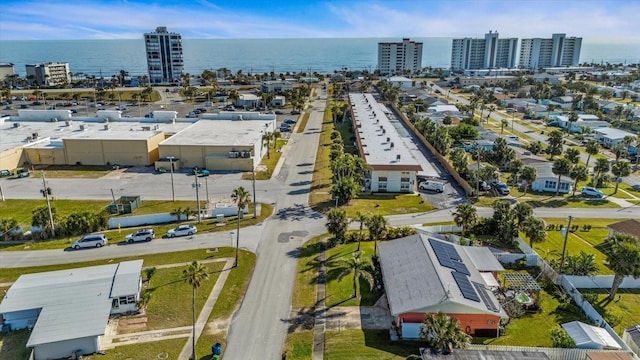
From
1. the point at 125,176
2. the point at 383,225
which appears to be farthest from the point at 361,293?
the point at 125,176

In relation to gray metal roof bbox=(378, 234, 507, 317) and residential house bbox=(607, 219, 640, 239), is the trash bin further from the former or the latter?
residential house bbox=(607, 219, 640, 239)

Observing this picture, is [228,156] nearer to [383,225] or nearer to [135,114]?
[383,225]

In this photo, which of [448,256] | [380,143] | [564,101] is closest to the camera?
[448,256]

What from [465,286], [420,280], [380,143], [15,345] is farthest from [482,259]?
[15,345]

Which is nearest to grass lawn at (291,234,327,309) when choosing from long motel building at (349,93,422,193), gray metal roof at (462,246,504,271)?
gray metal roof at (462,246,504,271)

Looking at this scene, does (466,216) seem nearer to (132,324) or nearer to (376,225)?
(376,225)

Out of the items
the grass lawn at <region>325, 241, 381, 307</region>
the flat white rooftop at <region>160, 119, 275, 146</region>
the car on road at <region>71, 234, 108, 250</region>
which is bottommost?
the grass lawn at <region>325, 241, 381, 307</region>
